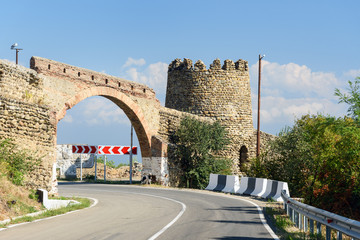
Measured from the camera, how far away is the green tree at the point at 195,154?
31094 millimetres

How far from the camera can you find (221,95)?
124 ft

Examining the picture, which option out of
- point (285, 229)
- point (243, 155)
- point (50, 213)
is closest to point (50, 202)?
point (50, 213)

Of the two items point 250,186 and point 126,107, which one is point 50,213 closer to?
point 250,186

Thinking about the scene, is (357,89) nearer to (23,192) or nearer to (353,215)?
(353,215)

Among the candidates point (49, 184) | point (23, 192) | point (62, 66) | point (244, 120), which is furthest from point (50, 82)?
point (244, 120)

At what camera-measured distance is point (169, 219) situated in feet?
42.2

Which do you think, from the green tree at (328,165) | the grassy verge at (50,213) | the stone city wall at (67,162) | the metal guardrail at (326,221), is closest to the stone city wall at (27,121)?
the grassy verge at (50,213)

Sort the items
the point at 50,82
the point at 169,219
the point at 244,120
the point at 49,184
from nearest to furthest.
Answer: the point at 169,219 < the point at 49,184 < the point at 50,82 < the point at 244,120

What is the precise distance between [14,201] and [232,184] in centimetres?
1402

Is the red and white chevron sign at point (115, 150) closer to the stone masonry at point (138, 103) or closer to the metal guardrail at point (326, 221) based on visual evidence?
the stone masonry at point (138, 103)

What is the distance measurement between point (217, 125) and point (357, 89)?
1458cm

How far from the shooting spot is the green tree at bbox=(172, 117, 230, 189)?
1224 inches

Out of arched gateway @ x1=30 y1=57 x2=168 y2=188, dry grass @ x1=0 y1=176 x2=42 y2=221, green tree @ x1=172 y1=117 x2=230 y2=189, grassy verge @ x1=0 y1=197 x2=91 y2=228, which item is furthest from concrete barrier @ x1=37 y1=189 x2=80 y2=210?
green tree @ x1=172 y1=117 x2=230 y2=189

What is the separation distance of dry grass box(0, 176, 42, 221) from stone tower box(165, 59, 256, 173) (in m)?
23.3
